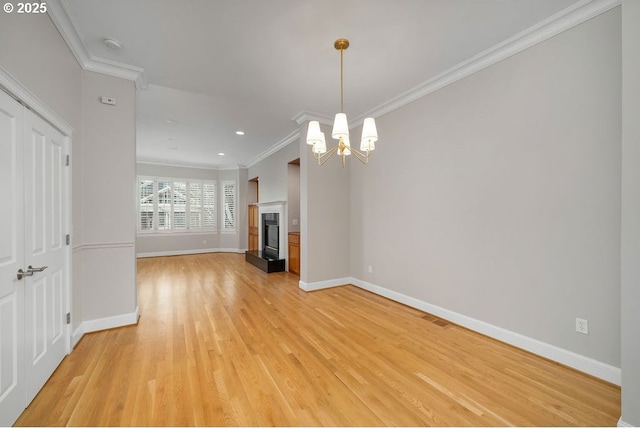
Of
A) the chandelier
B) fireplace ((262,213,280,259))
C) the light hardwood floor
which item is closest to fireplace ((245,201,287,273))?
fireplace ((262,213,280,259))

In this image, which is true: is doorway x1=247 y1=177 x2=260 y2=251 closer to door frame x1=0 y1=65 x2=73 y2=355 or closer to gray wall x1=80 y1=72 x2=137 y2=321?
gray wall x1=80 y1=72 x2=137 y2=321

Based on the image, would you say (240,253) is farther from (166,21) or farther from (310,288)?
(166,21)

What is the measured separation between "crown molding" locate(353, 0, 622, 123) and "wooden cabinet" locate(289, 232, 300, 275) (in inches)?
131

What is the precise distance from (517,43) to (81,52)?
4.47 m

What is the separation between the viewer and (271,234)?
6.82 m

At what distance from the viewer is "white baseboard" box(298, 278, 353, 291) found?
441 cm

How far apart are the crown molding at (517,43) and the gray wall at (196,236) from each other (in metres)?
6.79

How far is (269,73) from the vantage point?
3117 millimetres

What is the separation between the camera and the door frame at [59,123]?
1.58m

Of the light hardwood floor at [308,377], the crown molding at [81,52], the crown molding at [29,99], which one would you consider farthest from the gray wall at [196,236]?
the crown molding at [29,99]

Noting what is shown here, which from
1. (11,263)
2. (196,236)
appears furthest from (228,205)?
(11,263)

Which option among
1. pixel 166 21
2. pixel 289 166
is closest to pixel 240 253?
pixel 289 166

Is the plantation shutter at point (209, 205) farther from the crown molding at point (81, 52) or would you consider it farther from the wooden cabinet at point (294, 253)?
the crown molding at point (81, 52)

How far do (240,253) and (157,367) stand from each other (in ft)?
22.0
